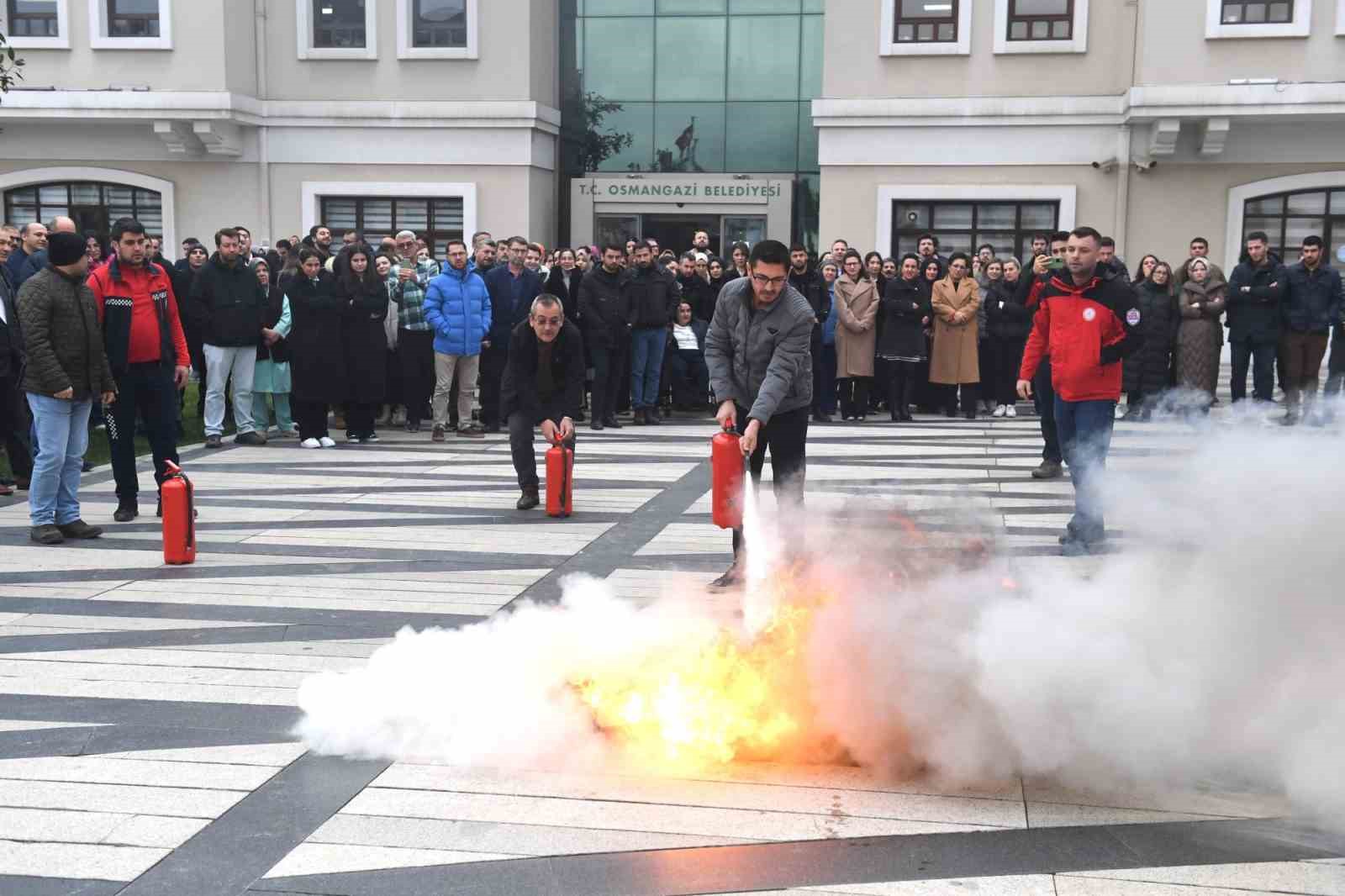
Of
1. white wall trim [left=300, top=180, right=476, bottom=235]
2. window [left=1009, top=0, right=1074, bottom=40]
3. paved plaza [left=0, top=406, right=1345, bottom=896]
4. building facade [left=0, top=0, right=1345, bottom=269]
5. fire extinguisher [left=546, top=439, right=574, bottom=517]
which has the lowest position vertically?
paved plaza [left=0, top=406, right=1345, bottom=896]

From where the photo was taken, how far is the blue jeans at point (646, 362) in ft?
53.4

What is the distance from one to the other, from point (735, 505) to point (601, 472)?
494 cm

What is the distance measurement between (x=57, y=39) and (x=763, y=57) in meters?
11.9

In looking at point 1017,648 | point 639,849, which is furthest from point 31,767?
point 1017,648

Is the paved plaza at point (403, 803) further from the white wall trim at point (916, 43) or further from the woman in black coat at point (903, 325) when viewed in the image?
the white wall trim at point (916, 43)

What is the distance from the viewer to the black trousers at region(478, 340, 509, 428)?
623 inches

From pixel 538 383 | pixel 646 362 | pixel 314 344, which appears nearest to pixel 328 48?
pixel 646 362

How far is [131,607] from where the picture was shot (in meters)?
7.51

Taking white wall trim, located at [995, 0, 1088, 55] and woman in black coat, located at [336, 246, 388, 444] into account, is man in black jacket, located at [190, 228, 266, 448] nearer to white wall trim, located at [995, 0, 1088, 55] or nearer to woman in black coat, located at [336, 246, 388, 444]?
woman in black coat, located at [336, 246, 388, 444]

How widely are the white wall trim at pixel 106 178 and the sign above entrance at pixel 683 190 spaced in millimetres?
7010

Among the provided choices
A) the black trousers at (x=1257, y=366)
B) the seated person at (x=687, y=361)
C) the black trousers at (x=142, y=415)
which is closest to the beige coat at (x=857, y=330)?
the seated person at (x=687, y=361)

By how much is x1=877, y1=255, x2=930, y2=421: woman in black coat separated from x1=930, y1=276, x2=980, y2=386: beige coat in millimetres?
199

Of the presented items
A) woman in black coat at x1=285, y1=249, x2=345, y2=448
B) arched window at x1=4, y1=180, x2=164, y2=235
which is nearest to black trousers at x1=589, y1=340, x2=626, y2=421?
woman in black coat at x1=285, y1=249, x2=345, y2=448

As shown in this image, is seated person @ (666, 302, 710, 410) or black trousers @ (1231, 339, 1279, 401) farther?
seated person @ (666, 302, 710, 410)
